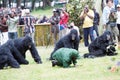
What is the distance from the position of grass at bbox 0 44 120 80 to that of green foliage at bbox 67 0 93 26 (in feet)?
32.6

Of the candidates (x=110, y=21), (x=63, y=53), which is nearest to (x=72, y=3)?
(x=110, y=21)

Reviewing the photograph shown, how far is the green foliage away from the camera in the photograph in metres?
26.5

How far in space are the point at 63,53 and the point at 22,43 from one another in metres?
2.27

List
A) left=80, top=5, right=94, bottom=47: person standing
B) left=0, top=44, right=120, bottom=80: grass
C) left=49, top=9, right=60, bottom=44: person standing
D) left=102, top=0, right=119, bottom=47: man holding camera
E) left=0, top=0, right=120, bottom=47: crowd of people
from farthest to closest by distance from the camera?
left=49, top=9, right=60, bottom=44: person standing → left=80, top=5, right=94, bottom=47: person standing → left=0, top=0, right=120, bottom=47: crowd of people → left=102, top=0, right=119, bottom=47: man holding camera → left=0, top=44, right=120, bottom=80: grass

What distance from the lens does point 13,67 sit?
51.2 feet

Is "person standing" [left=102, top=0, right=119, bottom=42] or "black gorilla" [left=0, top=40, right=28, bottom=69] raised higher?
"person standing" [left=102, top=0, right=119, bottom=42]

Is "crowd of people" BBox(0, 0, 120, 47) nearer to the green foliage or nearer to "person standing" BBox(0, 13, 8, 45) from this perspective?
"person standing" BBox(0, 13, 8, 45)

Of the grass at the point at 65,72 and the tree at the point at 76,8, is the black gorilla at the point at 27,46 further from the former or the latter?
the tree at the point at 76,8

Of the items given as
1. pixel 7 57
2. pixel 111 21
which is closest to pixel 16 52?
pixel 7 57

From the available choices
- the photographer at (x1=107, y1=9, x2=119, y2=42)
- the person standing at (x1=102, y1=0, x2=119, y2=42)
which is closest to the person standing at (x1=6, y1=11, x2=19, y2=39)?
the person standing at (x1=102, y1=0, x2=119, y2=42)

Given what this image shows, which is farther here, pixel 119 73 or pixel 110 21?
pixel 110 21

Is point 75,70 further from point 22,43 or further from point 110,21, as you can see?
point 110,21

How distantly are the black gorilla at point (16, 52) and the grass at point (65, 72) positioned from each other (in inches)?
12.0

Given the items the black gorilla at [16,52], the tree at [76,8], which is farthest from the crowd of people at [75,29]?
the tree at [76,8]
